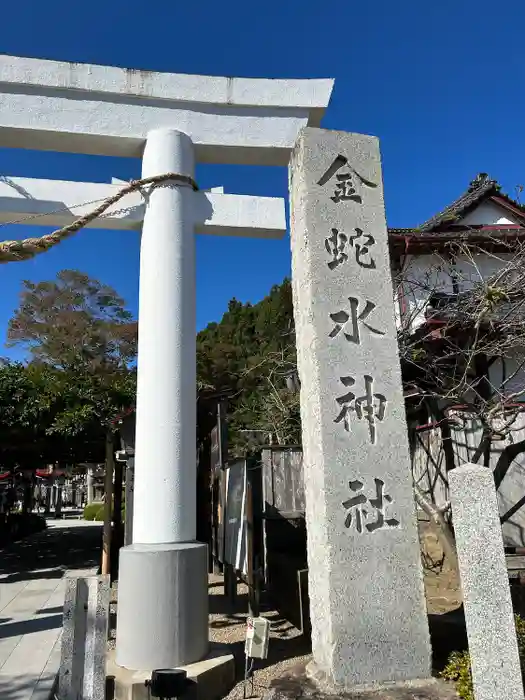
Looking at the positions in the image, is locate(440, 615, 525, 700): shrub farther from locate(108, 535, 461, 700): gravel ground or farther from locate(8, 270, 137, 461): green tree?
locate(8, 270, 137, 461): green tree

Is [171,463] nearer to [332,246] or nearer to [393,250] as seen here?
[332,246]

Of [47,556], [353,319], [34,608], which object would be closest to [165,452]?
[353,319]

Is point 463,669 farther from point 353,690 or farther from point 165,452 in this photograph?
point 165,452

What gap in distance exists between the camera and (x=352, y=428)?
4.35 metres

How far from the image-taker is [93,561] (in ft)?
41.6

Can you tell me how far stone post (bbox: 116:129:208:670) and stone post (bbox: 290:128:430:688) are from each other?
3.91ft

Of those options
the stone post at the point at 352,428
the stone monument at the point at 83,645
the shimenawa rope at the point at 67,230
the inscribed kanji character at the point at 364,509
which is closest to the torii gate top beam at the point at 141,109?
the shimenawa rope at the point at 67,230

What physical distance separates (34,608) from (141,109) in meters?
7.59

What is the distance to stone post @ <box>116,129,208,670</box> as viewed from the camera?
459 centimetres

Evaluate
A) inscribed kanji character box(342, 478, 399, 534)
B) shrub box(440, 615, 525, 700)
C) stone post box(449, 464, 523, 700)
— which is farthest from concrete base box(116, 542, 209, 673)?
stone post box(449, 464, 523, 700)

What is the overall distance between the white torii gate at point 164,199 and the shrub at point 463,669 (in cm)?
218

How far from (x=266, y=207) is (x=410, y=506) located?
3.58m

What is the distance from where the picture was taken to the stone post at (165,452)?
4.59 meters

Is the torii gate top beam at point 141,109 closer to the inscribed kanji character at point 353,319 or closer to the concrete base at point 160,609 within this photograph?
the inscribed kanji character at point 353,319
